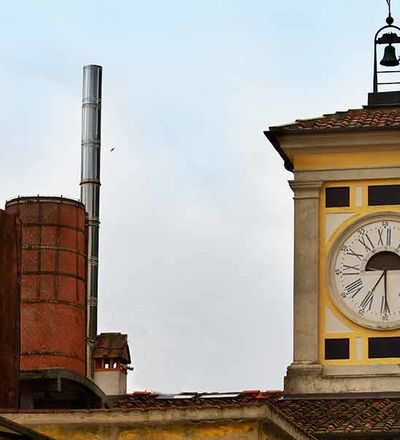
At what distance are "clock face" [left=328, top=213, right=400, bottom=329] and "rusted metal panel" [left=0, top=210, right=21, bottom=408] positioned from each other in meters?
10.0

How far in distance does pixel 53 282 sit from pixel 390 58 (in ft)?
22.2

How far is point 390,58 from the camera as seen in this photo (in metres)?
43.5

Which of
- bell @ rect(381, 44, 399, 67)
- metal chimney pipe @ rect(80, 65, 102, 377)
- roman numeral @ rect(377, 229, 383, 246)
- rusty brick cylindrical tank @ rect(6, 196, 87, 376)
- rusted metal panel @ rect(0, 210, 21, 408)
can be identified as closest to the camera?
rusted metal panel @ rect(0, 210, 21, 408)

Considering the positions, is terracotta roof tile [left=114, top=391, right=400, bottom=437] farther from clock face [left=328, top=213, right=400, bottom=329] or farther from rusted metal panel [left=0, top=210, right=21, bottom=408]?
rusted metal panel [left=0, top=210, right=21, bottom=408]

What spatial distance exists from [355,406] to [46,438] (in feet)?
46.6

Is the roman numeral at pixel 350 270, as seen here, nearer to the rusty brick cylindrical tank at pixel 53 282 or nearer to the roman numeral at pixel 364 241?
the roman numeral at pixel 364 241

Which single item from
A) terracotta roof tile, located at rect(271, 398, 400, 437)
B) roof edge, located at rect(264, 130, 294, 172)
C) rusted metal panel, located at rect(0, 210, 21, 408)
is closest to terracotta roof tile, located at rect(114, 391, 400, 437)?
terracotta roof tile, located at rect(271, 398, 400, 437)

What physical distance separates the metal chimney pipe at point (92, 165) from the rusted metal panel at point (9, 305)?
78.5ft

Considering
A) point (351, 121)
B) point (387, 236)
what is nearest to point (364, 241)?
point (387, 236)

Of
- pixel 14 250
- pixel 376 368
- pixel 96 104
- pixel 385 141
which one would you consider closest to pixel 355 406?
pixel 376 368

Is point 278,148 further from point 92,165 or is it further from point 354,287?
point 92,165

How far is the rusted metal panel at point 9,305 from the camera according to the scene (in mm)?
31656

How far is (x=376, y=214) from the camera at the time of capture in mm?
42375

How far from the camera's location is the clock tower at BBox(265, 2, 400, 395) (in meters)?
41.9
